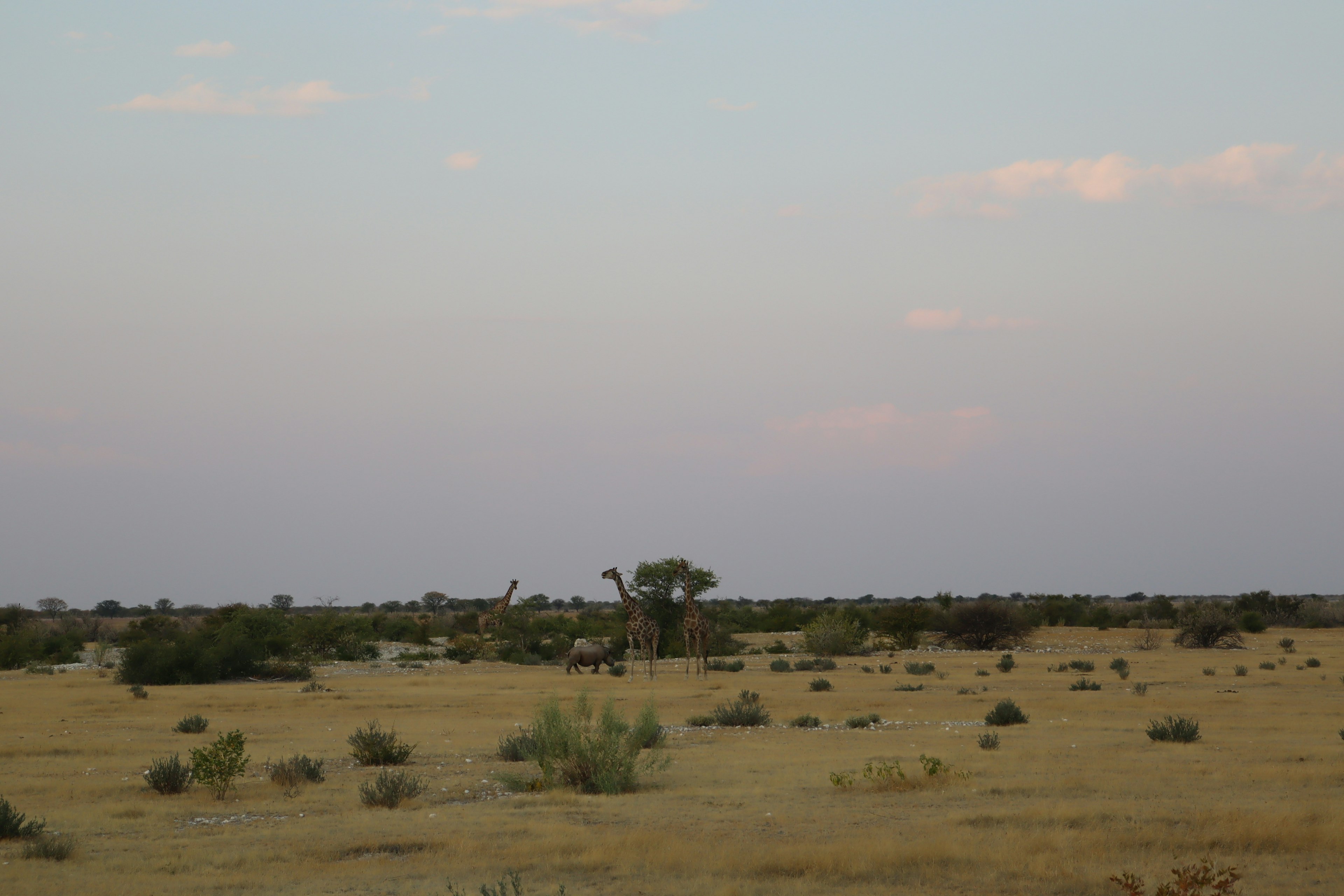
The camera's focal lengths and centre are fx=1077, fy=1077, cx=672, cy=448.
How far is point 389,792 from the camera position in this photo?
12781 millimetres

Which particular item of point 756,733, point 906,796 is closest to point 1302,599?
point 756,733

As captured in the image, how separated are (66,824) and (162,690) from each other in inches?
798

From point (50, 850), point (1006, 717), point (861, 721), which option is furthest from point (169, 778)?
point (1006, 717)

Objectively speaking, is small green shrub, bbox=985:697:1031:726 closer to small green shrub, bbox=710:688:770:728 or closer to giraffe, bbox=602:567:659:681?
small green shrub, bbox=710:688:770:728

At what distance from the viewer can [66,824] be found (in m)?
12.1

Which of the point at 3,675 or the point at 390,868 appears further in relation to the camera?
the point at 3,675

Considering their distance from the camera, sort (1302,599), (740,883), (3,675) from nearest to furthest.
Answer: (740,883), (3,675), (1302,599)

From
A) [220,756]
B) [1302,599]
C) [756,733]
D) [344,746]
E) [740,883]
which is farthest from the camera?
[1302,599]

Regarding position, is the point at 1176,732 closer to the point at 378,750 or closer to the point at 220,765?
the point at 378,750

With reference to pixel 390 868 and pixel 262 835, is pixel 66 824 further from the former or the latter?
pixel 390 868

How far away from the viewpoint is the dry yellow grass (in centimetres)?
937

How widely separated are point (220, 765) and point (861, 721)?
11.7m

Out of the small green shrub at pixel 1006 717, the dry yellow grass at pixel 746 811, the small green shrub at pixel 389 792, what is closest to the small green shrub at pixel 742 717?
the dry yellow grass at pixel 746 811

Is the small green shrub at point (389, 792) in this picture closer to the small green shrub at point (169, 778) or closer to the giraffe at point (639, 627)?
the small green shrub at point (169, 778)
